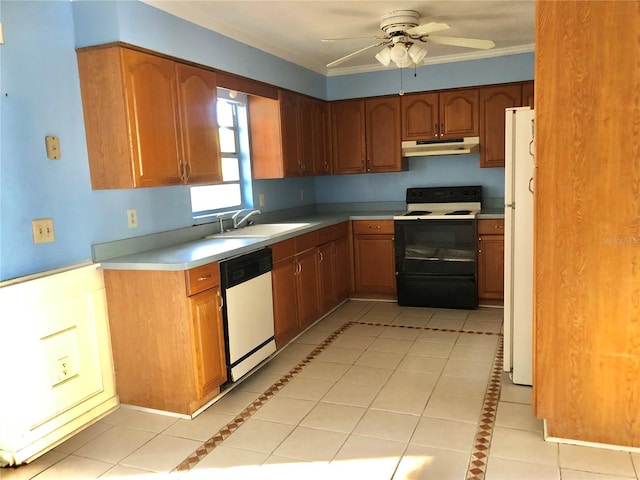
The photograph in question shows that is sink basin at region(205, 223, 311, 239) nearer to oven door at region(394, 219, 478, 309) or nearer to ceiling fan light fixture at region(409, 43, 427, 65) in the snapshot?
oven door at region(394, 219, 478, 309)

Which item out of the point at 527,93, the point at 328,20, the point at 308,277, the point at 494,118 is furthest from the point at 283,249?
the point at 527,93

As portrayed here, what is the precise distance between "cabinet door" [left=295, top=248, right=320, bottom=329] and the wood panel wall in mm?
2117

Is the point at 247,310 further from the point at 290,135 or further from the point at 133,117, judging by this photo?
the point at 290,135

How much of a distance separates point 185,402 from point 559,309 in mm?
2037

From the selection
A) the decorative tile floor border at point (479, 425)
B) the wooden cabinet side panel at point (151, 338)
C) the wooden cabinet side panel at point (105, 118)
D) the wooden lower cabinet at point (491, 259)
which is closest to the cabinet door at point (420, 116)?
the wooden lower cabinet at point (491, 259)

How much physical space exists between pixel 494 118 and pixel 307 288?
2444 millimetres

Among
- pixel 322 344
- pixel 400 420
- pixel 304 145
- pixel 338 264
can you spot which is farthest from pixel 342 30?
pixel 400 420

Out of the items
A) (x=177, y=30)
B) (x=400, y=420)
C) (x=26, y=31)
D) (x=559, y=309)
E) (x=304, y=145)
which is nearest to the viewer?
(x=559, y=309)

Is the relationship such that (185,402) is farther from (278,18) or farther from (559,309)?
(278,18)

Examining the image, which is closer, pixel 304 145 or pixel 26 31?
pixel 26 31

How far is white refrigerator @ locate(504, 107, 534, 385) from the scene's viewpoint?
2977mm

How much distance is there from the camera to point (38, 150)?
2682 mm

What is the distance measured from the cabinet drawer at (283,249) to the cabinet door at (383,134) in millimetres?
1750

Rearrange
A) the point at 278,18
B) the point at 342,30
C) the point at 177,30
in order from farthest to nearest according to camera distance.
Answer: the point at 342,30 < the point at 278,18 < the point at 177,30
